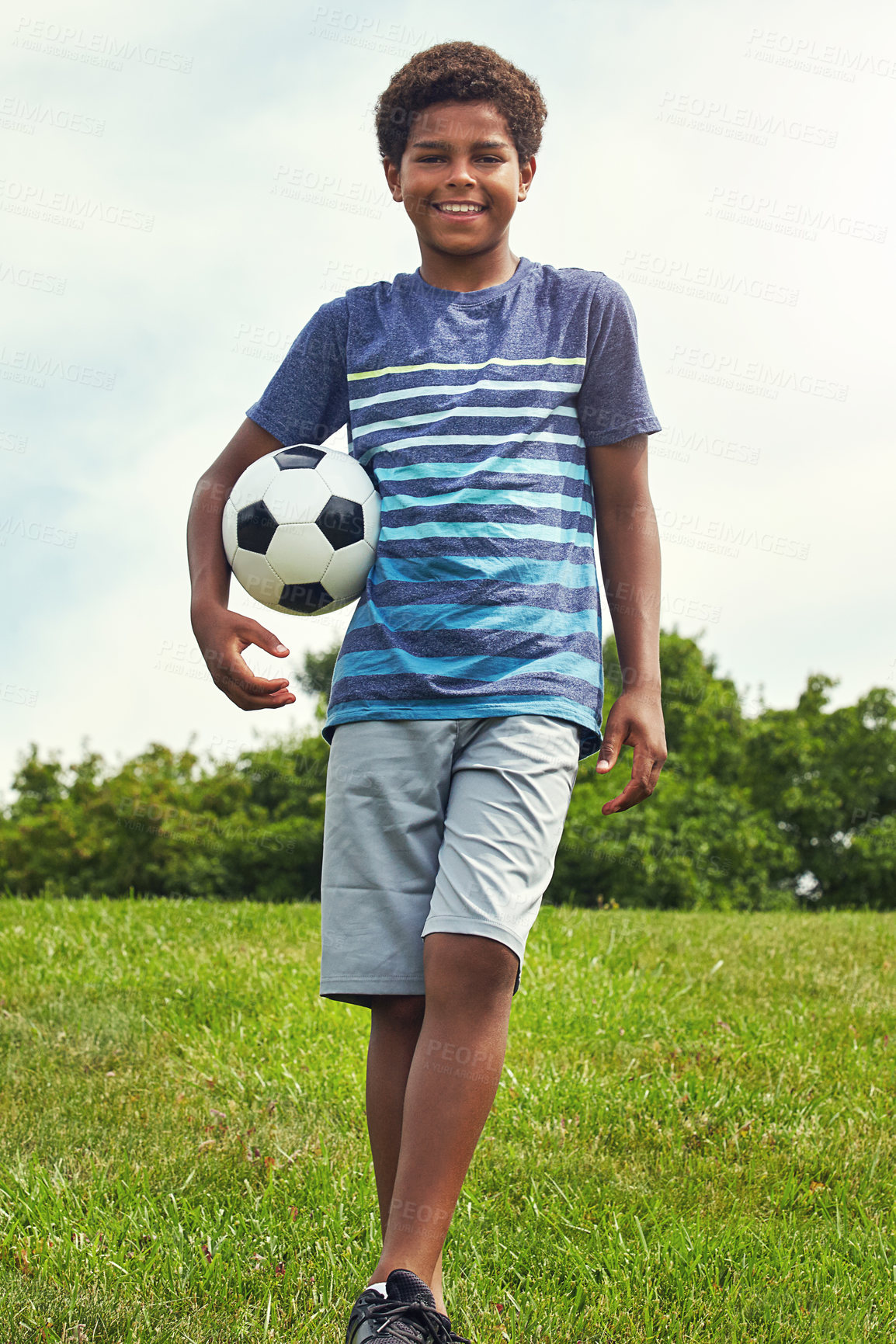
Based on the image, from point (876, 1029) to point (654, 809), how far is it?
43.3 feet

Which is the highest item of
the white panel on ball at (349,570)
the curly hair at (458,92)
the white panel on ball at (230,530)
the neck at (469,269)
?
the curly hair at (458,92)

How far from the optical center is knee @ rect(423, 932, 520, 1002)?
1944 mm

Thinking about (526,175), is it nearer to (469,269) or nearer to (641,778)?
(469,269)

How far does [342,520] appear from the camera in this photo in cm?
225

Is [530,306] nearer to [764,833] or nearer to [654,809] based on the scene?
[654,809]

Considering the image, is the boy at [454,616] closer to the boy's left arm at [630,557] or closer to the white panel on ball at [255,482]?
the boy's left arm at [630,557]

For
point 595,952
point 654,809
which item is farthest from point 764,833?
point 595,952

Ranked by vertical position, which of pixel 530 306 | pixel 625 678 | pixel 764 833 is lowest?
pixel 764 833

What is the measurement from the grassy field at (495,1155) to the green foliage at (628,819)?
11.5 m

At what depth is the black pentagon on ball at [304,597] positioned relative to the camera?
7.63 feet

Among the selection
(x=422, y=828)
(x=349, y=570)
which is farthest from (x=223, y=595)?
(x=422, y=828)

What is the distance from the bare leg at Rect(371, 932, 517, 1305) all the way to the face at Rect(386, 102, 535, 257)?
4.74 ft

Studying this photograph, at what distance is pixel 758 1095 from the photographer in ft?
11.3

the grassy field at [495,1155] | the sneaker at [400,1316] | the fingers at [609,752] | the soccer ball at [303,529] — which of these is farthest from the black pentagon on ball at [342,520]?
the grassy field at [495,1155]
